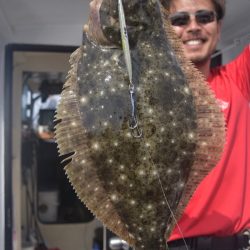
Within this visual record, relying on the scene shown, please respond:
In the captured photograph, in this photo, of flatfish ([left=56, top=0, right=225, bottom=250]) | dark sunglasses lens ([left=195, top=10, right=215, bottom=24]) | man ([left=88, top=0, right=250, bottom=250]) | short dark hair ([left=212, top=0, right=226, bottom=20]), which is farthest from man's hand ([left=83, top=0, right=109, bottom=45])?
short dark hair ([left=212, top=0, right=226, bottom=20])

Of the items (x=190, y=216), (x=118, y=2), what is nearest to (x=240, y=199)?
(x=190, y=216)

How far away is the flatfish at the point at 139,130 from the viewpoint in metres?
1.55

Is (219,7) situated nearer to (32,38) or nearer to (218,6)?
(218,6)

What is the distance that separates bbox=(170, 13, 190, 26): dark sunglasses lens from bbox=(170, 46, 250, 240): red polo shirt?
44cm

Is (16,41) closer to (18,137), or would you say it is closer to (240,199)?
(18,137)

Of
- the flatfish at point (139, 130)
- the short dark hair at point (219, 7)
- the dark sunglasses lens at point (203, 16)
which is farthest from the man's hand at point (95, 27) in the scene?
the short dark hair at point (219, 7)

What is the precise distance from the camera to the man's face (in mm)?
2184

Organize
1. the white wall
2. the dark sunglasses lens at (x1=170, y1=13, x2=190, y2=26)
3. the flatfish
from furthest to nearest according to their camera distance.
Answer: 1. the white wall
2. the dark sunglasses lens at (x1=170, y1=13, x2=190, y2=26)
3. the flatfish

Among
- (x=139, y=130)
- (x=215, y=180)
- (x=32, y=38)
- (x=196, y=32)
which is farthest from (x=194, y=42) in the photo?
(x=32, y=38)

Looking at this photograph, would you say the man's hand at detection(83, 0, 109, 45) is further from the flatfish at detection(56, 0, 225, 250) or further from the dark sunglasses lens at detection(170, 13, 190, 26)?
the dark sunglasses lens at detection(170, 13, 190, 26)

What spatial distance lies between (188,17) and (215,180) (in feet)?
2.60

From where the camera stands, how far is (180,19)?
2.18m

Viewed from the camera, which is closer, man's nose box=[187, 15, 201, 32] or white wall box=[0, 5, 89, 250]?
man's nose box=[187, 15, 201, 32]

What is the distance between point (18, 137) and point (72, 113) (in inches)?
182
